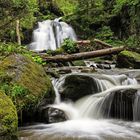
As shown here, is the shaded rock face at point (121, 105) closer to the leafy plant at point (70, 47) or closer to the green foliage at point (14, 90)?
the green foliage at point (14, 90)

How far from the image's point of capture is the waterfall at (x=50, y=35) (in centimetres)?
2127

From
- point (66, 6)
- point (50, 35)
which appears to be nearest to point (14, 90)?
point (50, 35)

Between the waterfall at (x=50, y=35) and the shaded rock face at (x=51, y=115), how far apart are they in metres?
13.1

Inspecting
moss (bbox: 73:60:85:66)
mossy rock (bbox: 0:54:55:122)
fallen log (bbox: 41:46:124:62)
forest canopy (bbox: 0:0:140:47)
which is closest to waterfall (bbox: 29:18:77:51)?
forest canopy (bbox: 0:0:140:47)

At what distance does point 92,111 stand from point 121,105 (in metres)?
0.81

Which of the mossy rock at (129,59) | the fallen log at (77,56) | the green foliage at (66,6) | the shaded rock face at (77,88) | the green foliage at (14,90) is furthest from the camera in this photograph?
the green foliage at (66,6)

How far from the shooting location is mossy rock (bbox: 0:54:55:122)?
7332mm

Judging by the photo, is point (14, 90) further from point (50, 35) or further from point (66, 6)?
point (66, 6)

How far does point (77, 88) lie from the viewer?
9.27 m

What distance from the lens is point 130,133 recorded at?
6836 mm

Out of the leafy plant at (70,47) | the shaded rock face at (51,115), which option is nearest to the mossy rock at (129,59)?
the leafy plant at (70,47)

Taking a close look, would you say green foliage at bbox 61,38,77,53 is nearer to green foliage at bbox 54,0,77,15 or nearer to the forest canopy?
the forest canopy

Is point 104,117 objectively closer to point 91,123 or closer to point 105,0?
point 91,123

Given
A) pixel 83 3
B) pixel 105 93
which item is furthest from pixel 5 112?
pixel 83 3
